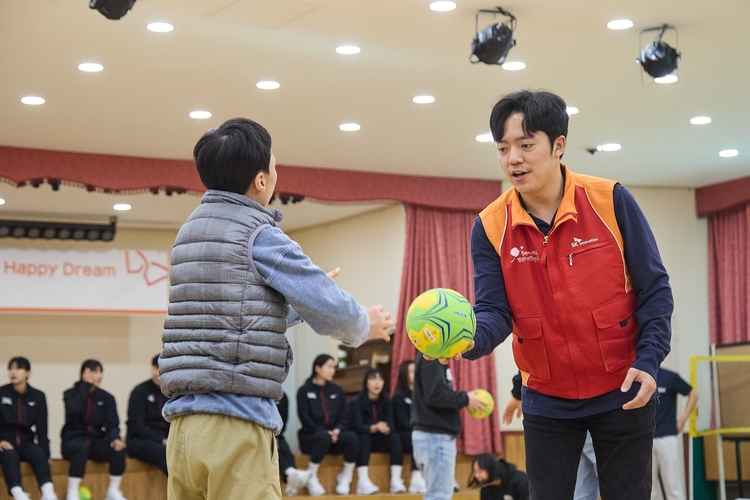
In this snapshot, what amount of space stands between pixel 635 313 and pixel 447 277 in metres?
8.31

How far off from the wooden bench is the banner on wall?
232 cm

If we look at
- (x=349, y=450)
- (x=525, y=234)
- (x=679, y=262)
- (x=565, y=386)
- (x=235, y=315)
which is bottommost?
(x=349, y=450)

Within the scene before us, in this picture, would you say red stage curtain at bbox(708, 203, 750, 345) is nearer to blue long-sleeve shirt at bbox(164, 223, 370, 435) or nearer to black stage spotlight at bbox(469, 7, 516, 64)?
black stage spotlight at bbox(469, 7, 516, 64)

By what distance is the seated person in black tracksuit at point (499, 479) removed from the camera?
7.05 m

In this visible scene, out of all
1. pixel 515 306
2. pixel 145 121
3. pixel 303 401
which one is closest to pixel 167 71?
pixel 145 121

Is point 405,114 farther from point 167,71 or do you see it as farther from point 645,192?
point 645,192

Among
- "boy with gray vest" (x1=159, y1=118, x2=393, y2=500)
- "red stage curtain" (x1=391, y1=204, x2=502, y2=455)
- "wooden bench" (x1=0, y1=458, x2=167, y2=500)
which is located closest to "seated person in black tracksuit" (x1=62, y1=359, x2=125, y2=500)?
"wooden bench" (x1=0, y1=458, x2=167, y2=500)

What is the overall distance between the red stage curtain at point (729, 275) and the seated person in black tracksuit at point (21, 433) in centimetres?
721

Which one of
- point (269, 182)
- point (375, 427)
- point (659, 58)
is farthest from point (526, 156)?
point (375, 427)

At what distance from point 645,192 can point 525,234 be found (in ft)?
30.7

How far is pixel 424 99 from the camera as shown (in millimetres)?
8305

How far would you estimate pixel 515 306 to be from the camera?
298cm

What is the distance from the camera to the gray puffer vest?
99.7 inches

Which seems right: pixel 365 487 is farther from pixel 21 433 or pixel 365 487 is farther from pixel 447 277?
pixel 21 433
